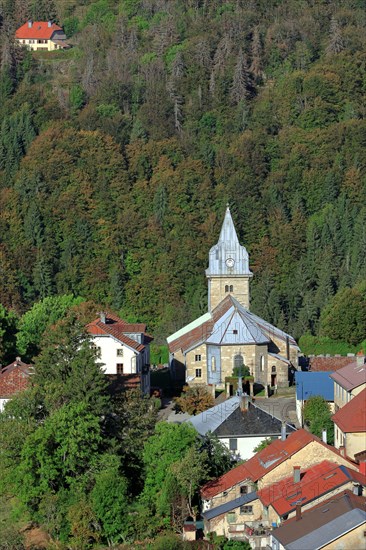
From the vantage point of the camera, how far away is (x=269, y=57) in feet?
451

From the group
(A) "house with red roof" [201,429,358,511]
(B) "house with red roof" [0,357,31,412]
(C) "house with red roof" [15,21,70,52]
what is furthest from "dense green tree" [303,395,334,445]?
(C) "house with red roof" [15,21,70,52]

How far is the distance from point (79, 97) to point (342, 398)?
70.7m

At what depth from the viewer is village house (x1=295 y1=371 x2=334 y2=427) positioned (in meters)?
66.6

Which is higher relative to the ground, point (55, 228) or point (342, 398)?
point (55, 228)

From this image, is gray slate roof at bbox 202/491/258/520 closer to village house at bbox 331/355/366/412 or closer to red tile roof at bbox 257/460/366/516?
red tile roof at bbox 257/460/366/516

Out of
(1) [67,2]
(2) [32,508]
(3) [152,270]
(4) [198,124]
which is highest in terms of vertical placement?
(1) [67,2]

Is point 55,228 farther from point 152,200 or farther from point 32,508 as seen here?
point 32,508

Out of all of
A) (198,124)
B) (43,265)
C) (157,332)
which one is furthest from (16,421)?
(198,124)

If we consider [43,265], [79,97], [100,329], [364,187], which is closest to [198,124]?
[79,97]

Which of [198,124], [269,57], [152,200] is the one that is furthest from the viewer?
[269,57]

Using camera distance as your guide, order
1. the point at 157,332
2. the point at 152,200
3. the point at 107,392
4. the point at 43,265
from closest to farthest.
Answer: the point at 107,392 < the point at 157,332 < the point at 43,265 < the point at 152,200

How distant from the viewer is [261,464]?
188 ft

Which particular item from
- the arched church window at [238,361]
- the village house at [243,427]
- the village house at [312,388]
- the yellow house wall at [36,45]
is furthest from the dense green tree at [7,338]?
the yellow house wall at [36,45]

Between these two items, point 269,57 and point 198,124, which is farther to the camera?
point 269,57
